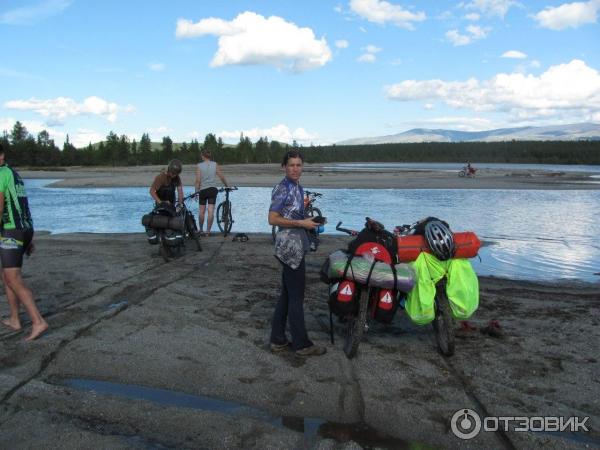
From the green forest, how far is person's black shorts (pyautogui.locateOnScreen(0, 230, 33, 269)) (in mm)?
45912

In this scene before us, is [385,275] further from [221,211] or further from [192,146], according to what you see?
[192,146]

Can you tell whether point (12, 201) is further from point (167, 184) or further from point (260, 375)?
point (167, 184)

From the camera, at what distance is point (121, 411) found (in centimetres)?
414

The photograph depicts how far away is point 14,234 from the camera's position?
561cm

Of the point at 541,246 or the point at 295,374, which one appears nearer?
the point at 295,374

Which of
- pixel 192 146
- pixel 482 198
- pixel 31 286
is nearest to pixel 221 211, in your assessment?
pixel 31 286

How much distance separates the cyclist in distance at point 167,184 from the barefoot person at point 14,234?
492cm

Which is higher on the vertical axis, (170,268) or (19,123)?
(19,123)

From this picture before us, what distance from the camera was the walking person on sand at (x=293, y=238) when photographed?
506 centimetres

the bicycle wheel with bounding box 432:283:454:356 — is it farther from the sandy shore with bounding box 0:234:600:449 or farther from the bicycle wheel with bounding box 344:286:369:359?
the bicycle wheel with bounding box 344:286:369:359

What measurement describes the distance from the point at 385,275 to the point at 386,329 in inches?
54.6

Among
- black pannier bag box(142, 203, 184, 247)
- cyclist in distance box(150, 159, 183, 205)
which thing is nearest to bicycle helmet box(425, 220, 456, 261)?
black pannier bag box(142, 203, 184, 247)

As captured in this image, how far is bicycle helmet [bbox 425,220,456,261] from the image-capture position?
219 inches

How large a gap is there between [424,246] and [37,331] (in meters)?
4.13
